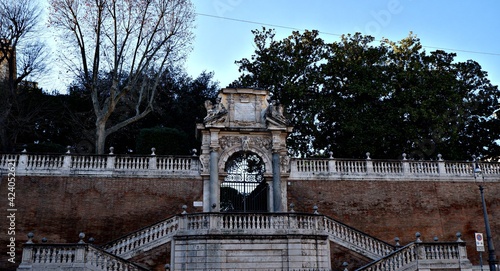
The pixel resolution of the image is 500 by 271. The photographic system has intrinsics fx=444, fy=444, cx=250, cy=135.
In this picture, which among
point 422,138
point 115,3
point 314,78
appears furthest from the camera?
point 314,78

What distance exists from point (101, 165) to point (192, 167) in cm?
366

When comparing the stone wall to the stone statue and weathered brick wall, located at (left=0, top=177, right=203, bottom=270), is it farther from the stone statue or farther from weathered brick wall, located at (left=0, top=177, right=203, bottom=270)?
the stone statue

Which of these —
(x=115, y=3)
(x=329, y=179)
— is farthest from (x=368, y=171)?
(x=115, y=3)

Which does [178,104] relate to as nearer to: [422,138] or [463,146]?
[422,138]

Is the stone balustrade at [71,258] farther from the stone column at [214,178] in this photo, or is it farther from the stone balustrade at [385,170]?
the stone balustrade at [385,170]

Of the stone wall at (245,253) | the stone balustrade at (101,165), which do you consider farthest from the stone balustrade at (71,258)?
the stone balustrade at (101,165)

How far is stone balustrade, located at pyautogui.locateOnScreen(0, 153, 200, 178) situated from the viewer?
57.4 feet

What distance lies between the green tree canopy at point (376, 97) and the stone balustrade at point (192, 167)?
3.75 metres

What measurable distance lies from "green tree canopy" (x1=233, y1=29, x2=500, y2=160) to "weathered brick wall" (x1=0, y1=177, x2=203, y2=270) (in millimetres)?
9838

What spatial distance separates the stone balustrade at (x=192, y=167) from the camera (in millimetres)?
17609

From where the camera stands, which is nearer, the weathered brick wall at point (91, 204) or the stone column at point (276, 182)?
the weathered brick wall at point (91, 204)

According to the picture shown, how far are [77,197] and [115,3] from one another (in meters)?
9.44

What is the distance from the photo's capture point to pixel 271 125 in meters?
18.8

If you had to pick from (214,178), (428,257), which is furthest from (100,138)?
(428,257)
